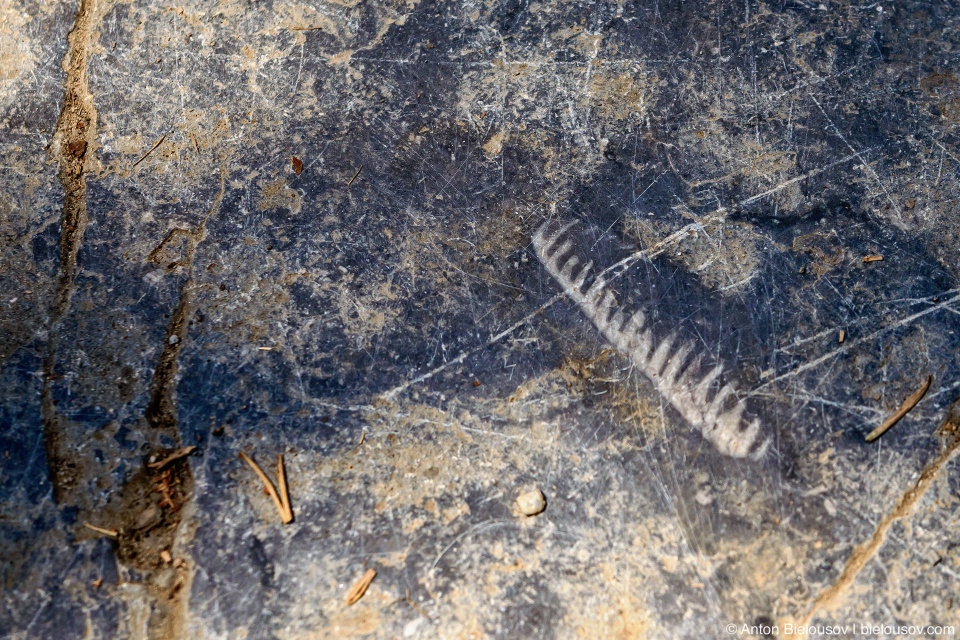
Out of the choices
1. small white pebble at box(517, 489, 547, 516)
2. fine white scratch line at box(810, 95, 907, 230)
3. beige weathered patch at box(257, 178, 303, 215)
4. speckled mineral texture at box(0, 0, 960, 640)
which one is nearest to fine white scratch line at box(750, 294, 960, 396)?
speckled mineral texture at box(0, 0, 960, 640)

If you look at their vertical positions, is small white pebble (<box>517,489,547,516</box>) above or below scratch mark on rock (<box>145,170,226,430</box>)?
below

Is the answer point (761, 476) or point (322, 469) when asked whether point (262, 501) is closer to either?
point (322, 469)

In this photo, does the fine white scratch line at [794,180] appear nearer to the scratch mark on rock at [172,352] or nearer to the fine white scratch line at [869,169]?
the fine white scratch line at [869,169]

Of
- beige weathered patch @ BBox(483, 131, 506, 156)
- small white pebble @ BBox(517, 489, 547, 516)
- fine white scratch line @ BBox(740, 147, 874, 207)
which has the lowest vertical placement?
small white pebble @ BBox(517, 489, 547, 516)

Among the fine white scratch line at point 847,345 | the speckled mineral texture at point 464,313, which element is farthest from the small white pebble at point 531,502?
the fine white scratch line at point 847,345

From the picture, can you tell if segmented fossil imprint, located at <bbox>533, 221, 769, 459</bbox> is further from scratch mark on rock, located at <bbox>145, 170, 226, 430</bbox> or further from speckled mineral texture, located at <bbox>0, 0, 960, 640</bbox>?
scratch mark on rock, located at <bbox>145, 170, 226, 430</bbox>

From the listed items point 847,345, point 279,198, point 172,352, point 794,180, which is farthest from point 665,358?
point 172,352
